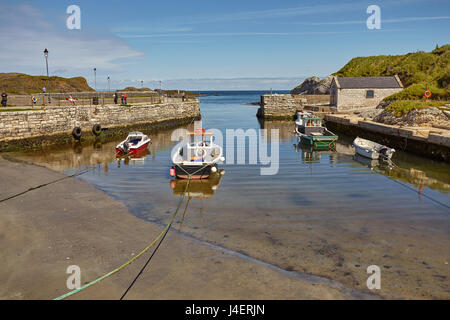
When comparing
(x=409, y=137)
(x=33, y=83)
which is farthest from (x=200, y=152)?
(x=33, y=83)

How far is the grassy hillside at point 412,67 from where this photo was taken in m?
56.5

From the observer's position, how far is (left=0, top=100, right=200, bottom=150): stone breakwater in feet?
86.3

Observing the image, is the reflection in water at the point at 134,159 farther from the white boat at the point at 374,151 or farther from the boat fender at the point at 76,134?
the white boat at the point at 374,151

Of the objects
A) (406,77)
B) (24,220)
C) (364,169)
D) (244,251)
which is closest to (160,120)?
(364,169)

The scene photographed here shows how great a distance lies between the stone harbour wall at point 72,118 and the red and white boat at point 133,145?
7.77 metres

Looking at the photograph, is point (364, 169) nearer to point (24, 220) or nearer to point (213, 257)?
point (213, 257)

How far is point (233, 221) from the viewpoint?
12195mm

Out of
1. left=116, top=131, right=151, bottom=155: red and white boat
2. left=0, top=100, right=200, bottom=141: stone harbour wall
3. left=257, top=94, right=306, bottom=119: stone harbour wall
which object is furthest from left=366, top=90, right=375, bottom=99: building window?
left=116, top=131, right=151, bottom=155: red and white boat

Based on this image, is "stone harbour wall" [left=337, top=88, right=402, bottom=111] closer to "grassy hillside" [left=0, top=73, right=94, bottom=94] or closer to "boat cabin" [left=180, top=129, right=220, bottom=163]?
"boat cabin" [left=180, top=129, right=220, bottom=163]

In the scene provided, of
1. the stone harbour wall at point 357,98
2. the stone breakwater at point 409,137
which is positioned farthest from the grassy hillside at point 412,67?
the stone breakwater at point 409,137

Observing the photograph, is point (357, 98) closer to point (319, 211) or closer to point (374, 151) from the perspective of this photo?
point (374, 151)

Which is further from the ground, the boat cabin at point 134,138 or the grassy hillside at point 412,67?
the grassy hillside at point 412,67

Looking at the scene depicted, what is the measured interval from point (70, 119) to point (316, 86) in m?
63.3

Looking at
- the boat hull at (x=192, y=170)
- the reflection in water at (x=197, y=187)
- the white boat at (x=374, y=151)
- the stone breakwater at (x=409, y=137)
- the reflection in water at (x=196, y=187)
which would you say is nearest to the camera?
the reflection in water at (x=196, y=187)
